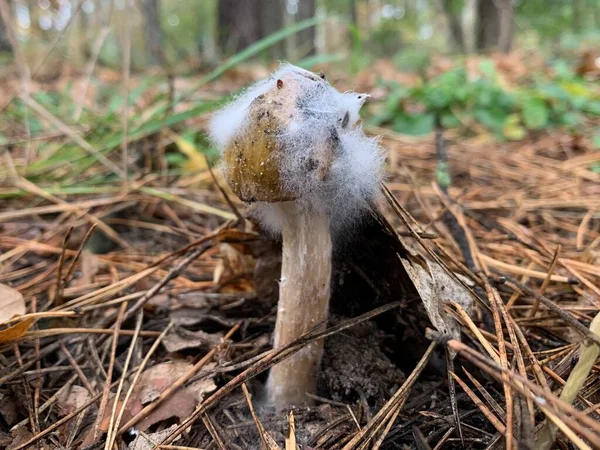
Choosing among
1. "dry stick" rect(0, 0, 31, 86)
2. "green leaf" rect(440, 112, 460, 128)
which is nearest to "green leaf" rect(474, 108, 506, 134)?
"green leaf" rect(440, 112, 460, 128)

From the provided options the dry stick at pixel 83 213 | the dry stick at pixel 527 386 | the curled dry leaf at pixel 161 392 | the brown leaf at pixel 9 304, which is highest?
the dry stick at pixel 83 213

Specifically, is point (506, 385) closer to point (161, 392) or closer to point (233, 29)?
point (161, 392)

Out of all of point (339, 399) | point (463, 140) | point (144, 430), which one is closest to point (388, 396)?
point (339, 399)

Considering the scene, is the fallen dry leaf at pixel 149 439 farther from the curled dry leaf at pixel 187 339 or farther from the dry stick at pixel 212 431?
the curled dry leaf at pixel 187 339

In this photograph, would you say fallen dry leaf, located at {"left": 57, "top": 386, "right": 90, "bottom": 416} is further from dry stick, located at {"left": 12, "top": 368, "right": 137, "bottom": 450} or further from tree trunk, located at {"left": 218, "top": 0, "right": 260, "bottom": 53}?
tree trunk, located at {"left": 218, "top": 0, "right": 260, "bottom": 53}

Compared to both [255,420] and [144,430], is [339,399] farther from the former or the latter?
[144,430]

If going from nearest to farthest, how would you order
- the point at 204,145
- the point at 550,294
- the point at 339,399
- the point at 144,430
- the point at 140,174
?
1. the point at 144,430
2. the point at 339,399
3. the point at 550,294
4. the point at 140,174
5. the point at 204,145

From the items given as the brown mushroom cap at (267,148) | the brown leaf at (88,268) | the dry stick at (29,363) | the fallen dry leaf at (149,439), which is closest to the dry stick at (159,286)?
the dry stick at (29,363)
